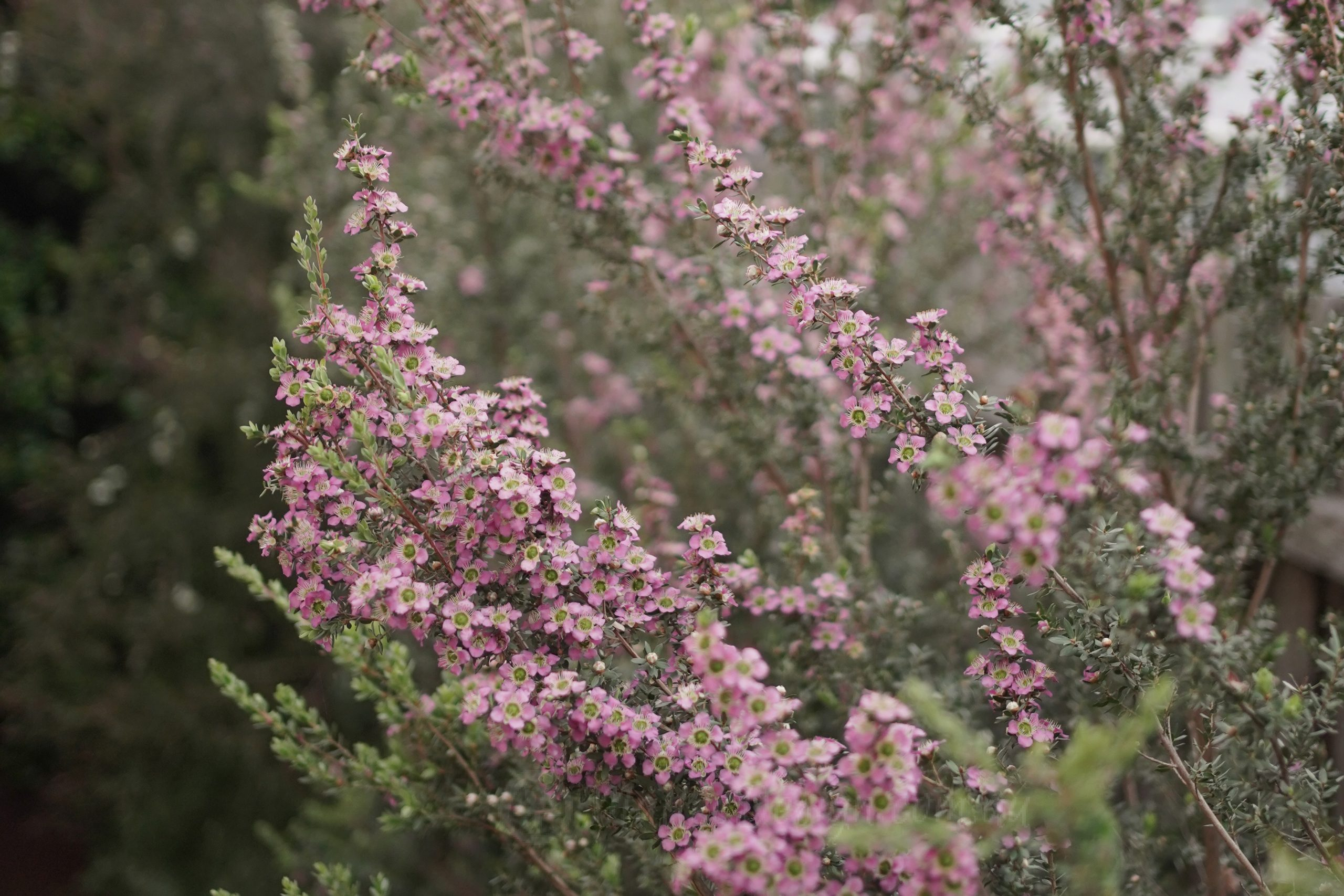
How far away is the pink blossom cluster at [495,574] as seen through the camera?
4.62 feet

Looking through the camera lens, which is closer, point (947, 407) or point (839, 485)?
point (947, 407)

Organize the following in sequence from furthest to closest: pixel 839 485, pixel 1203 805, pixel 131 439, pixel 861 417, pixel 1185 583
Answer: pixel 131 439 → pixel 839 485 → pixel 861 417 → pixel 1203 805 → pixel 1185 583

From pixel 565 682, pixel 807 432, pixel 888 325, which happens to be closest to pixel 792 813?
pixel 565 682

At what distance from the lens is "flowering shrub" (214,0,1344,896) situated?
1.27 metres

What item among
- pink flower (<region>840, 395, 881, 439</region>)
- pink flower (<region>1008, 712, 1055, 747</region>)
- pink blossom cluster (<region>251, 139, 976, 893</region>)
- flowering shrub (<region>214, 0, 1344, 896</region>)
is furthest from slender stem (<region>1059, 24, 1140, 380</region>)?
pink blossom cluster (<region>251, 139, 976, 893</region>)

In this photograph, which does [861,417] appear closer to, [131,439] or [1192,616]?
[1192,616]

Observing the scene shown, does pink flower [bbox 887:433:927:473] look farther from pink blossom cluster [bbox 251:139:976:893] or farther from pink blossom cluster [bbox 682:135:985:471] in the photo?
pink blossom cluster [bbox 251:139:976:893]

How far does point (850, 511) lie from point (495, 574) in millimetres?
1299

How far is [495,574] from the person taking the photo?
149cm

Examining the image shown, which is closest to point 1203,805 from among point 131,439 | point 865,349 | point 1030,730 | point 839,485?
point 1030,730

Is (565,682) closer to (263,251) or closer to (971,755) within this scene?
(971,755)

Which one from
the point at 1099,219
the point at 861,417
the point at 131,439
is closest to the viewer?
the point at 861,417

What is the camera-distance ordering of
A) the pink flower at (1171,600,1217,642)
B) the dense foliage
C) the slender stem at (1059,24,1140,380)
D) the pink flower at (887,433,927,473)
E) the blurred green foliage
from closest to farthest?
the pink flower at (1171,600,1217,642) → the dense foliage → the pink flower at (887,433,927,473) → the slender stem at (1059,24,1140,380) → the blurred green foliage

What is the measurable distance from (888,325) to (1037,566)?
2.55 m
